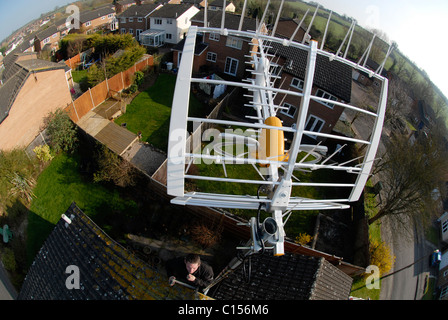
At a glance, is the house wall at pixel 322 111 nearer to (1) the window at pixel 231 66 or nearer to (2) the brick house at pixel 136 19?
(1) the window at pixel 231 66

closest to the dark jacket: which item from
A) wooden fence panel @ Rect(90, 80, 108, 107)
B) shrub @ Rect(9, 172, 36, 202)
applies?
shrub @ Rect(9, 172, 36, 202)

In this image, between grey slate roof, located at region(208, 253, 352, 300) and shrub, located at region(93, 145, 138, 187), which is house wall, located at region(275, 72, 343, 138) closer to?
grey slate roof, located at region(208, 253, 352, 300)

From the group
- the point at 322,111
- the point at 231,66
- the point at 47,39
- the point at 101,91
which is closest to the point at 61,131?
the point at 101,91

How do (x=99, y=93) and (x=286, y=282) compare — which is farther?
(x=99, y=93)

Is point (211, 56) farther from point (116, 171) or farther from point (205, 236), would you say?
point (205, 236)

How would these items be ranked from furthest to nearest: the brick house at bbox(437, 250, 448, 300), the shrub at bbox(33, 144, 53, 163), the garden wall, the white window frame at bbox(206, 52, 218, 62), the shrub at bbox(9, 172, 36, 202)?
1. the white window frame at bbox(206, 52, 218, 62)
2. the garden wall
3. the shrub at bbox(33, 144, 53, 163)
4. the brick house at bbox(437, 250, 448, 300)
5. the shrub at bbox(9, 172, 36, 202)
